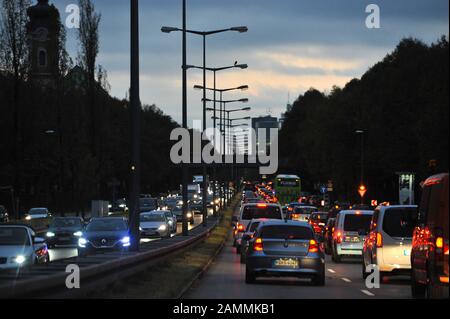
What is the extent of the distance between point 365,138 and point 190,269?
8055 cm

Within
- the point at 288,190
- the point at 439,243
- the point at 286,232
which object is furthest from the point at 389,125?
the point at 439,243

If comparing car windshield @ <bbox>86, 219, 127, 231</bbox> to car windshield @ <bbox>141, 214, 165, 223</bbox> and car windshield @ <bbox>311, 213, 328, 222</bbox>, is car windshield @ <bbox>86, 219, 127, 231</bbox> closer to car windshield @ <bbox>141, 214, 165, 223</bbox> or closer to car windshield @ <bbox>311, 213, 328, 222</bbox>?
car windshield @ <bbox>141, 214, 165, 223</bbox>

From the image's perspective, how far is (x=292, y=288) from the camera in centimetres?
2572

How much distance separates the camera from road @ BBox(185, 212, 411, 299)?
75.4ft

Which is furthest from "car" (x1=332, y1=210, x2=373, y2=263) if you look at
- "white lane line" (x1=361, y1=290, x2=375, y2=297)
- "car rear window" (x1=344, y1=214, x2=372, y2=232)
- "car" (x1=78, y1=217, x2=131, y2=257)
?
"white lane line" (x1=361, y1=290, x2=375, y2=297)

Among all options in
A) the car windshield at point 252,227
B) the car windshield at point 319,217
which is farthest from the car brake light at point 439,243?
the car windshield at point 319,217

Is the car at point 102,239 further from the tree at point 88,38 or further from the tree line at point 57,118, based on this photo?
the tree at point 88,38

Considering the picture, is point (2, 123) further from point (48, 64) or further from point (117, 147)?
point (117, 147)

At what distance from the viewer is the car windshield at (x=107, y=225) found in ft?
132

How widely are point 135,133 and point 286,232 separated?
5600 mm

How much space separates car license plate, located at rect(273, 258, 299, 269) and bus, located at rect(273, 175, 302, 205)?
292ft

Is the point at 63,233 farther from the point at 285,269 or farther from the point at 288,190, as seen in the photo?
the point at 288,190

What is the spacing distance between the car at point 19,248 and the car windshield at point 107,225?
36.7 ft
